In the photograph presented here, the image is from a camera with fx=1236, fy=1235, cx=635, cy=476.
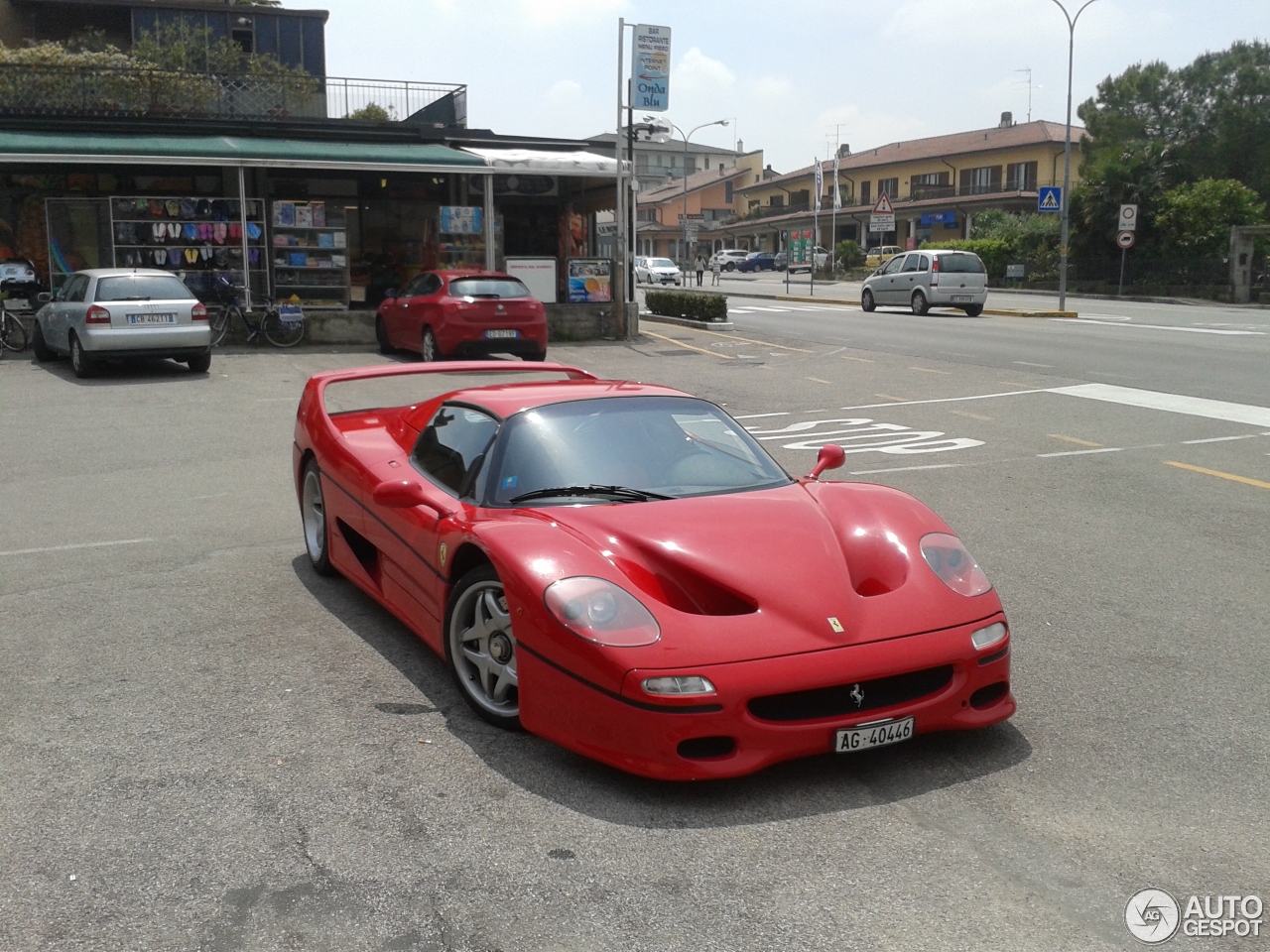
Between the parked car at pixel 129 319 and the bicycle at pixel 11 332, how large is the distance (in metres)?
2.90

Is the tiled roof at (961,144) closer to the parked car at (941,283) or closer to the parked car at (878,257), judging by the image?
the parked car at (878,257)

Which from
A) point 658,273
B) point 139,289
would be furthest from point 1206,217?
point 139,289

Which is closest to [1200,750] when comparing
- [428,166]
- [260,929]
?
[260,929]

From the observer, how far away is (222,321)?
70.1 ft

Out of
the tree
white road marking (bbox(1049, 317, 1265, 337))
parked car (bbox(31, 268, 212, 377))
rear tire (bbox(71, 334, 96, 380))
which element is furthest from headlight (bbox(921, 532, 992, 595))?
the tree

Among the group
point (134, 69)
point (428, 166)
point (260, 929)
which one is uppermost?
point (134, 69)

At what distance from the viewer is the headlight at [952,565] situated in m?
4.56

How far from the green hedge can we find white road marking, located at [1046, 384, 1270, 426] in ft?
41.5

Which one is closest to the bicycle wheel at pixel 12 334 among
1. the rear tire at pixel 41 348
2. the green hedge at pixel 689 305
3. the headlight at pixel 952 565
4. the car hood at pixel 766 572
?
the rear tire at pixel 41 348

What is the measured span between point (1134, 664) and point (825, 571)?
1.79 m

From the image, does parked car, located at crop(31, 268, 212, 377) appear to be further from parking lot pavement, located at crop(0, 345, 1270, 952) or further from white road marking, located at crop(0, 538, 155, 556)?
white road marking, located at crop(0, 538, 155, 556)

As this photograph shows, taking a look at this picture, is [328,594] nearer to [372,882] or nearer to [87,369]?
[372,882]

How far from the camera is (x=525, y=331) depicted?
61.7 ft

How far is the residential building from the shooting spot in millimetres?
72000
